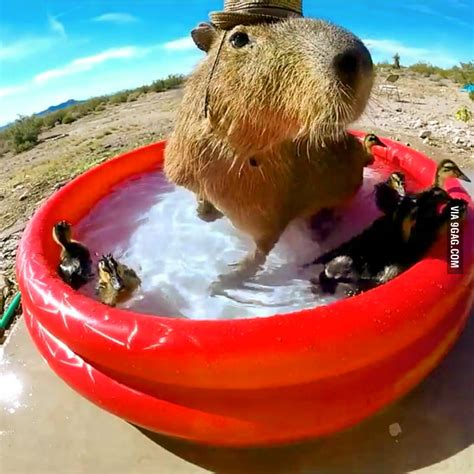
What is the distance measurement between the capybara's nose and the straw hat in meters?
0.53

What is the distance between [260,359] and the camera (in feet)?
7.33

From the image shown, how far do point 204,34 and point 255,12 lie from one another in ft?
1.20

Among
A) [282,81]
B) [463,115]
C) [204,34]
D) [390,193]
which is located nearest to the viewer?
[282,81]

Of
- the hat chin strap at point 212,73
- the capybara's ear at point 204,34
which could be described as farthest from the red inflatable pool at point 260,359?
the capybara's ear at point 204,34

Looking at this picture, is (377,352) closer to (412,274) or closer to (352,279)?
(412,274)

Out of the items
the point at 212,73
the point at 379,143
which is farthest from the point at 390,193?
the point at 212,73

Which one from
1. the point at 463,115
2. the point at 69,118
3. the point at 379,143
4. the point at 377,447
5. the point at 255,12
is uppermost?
the point at 255,12

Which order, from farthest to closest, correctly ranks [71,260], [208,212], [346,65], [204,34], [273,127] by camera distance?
[208,212]
[71,260]
[204,34]
[273,127]
[346,65]

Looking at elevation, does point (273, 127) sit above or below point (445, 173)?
above

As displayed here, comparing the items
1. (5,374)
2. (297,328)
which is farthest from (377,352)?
(5,374)

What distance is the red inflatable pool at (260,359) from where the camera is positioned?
2270mm

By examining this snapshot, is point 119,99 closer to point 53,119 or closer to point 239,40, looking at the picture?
point 53,119

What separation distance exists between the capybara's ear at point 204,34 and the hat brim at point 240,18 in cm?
13

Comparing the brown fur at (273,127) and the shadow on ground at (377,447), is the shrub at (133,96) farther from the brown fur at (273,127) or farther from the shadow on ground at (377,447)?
the shadow on ground at (377,447)
